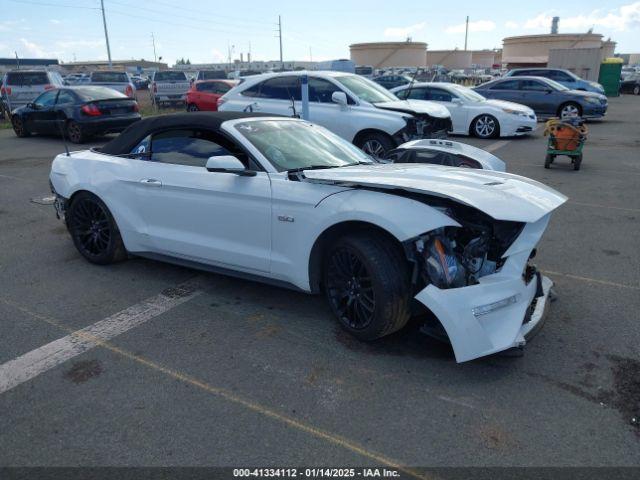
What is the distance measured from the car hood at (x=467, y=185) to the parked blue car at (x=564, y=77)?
61.4ft

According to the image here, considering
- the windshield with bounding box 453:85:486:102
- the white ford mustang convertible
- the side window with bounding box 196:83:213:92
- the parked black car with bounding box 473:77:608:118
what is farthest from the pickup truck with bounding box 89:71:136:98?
the white ford mustang convertible

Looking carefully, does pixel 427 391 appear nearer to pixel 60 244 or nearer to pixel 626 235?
pixel 626 235

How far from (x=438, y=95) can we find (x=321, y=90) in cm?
575

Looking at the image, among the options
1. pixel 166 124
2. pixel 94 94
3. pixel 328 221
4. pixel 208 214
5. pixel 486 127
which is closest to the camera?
pixel 328 221

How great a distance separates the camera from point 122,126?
1387 centimetres

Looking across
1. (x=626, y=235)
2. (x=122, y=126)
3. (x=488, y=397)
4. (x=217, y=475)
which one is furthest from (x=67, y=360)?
(x=122, y=126)

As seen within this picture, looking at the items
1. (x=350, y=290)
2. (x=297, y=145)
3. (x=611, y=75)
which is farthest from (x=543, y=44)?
(x=350, y=290)

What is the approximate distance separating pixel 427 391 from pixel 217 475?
52.3 inches

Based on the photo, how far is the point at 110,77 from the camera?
2505 cm

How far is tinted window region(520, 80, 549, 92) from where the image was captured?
17781 millimetres

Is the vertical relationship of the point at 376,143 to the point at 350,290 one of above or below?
above

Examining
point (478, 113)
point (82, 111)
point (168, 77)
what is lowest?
point (478, 113)

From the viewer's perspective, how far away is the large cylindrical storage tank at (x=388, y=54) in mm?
71125

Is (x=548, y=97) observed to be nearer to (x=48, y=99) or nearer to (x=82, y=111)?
(x=82, y=111)
